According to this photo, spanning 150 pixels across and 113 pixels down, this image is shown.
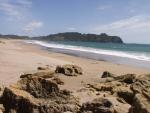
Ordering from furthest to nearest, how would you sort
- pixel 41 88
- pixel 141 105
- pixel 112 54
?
1. pixel 112 54
2. pixel 41 88
3. pixel 141 105

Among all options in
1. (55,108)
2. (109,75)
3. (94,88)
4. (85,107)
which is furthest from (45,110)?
(109,75)

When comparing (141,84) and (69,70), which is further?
(69,70)

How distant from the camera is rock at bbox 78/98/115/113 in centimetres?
659

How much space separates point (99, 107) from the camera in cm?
668

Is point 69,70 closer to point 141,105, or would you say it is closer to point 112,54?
point 141,105

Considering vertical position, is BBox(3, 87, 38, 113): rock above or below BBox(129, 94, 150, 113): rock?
below

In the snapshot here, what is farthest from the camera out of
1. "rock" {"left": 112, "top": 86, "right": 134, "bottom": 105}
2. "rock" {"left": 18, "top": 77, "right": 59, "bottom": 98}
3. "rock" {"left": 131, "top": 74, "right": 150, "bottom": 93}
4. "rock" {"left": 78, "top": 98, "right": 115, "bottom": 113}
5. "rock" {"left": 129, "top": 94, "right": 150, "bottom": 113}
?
"rock" {"left": 131, "top": 74, "right": 150, "bottom": 93}

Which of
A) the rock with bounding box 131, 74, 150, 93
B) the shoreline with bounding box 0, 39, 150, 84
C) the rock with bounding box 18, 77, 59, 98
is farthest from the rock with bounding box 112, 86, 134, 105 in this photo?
the shoreline with bounding box 0, 39, 150, 84

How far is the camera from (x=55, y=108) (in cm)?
716

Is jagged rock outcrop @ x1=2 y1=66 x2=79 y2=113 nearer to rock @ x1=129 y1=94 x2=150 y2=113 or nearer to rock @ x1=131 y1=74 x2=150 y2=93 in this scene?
rock @ x1=129 y1=94 x2=150 y2=113

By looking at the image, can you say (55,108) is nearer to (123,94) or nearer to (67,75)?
(123,94)

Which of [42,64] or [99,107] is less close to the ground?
[99,107]

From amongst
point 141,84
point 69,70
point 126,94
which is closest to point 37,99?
point 126,94

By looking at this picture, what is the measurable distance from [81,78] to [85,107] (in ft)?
19.3
